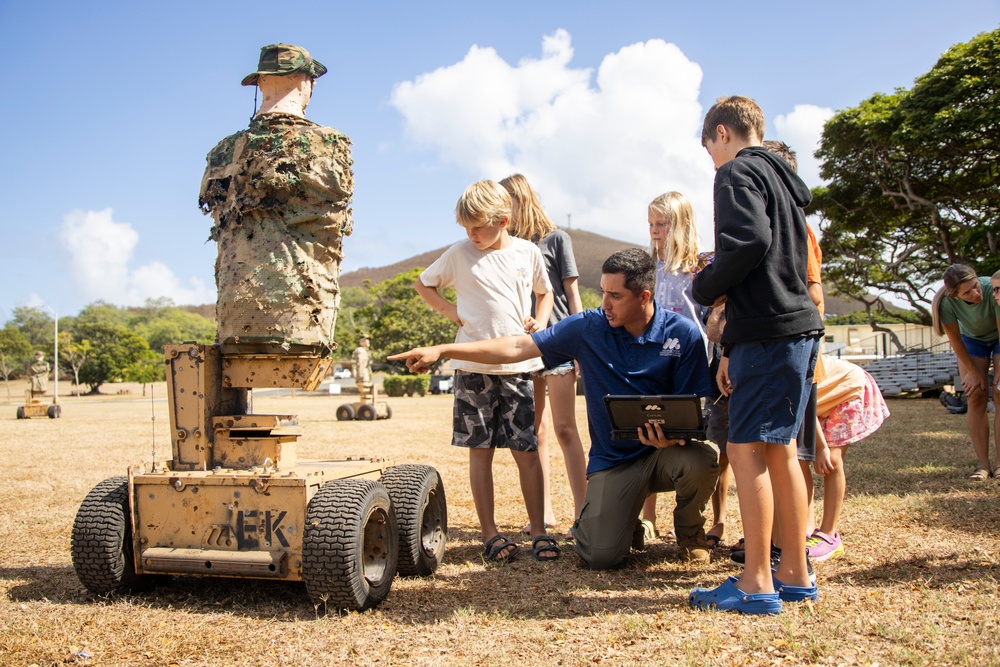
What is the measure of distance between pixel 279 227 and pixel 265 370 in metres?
0.67

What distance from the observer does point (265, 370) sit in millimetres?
3643

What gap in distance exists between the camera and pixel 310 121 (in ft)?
12.6

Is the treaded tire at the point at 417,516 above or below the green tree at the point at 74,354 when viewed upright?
below

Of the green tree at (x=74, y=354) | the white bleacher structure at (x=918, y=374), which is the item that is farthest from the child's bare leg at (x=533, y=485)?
the green tree at (x=74, y=354)

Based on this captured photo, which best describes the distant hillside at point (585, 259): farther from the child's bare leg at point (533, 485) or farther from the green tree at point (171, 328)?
the child's bare leg at point (533, 485)

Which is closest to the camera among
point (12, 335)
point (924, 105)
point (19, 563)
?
point (19, 563)

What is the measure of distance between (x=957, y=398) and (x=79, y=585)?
570 inches

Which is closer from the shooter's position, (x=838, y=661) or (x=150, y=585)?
(x=838, y=661)

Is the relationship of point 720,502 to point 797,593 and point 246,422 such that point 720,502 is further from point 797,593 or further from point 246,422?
point 246,422

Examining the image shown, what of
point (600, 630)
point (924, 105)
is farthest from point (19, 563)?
point (924, 105)

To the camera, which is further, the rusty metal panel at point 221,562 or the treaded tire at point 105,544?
the treaded tire at point 105,544

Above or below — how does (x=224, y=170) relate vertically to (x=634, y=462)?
above

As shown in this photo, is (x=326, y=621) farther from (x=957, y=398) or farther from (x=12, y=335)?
(x=12, y=335)

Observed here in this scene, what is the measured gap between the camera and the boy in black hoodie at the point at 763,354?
2891mm
